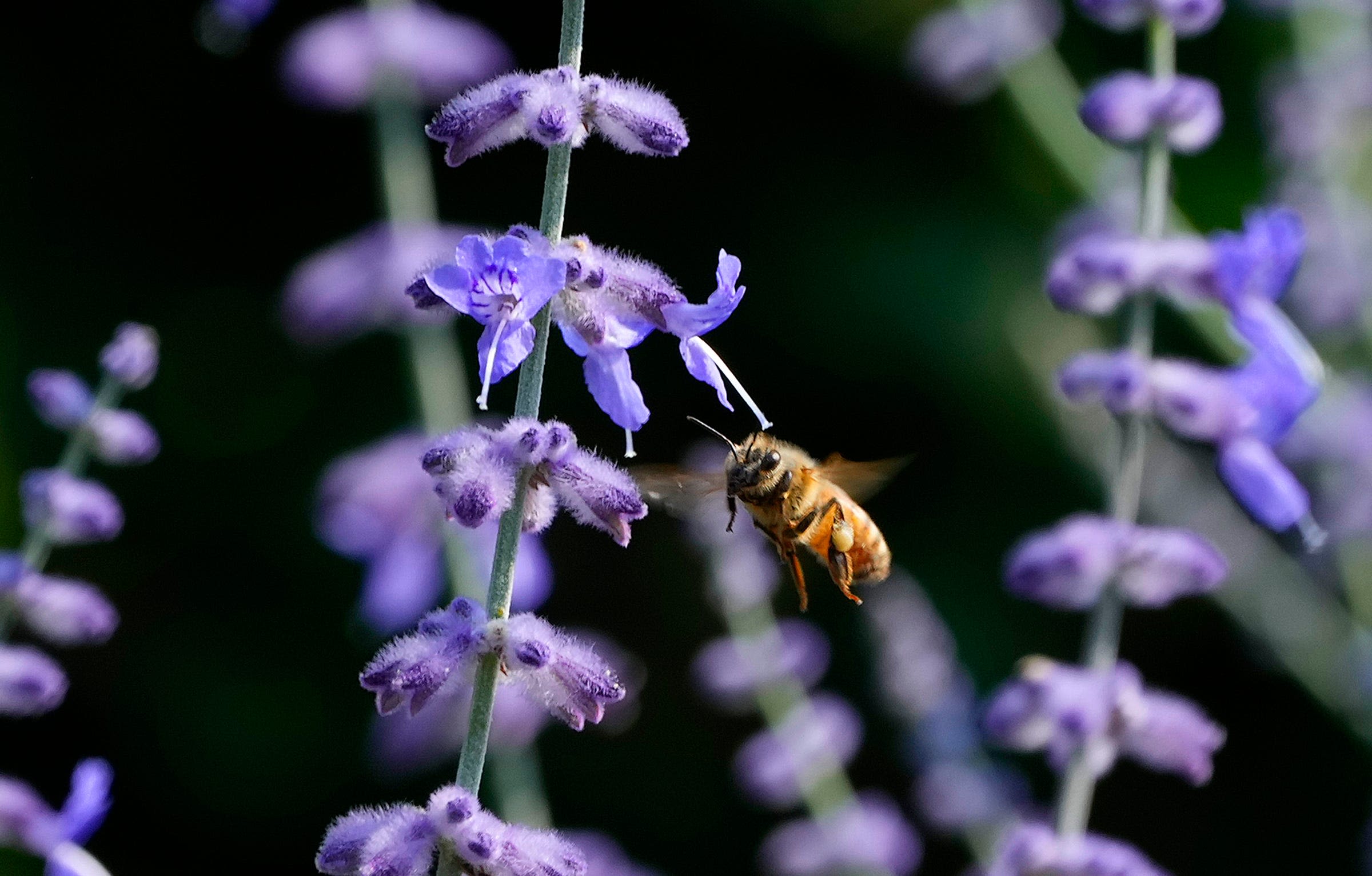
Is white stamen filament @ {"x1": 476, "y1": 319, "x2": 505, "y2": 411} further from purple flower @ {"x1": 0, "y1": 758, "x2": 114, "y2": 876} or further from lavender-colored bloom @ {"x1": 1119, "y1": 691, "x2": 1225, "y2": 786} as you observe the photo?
lavender-colored bloom @ {"x1": 1119, "y1": 691, "x2": 1225, "y2": 786}

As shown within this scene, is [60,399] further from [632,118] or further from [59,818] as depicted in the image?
[632,118]

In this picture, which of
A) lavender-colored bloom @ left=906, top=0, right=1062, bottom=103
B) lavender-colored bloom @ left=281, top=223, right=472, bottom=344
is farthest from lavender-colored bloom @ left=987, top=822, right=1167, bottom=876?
lavender-colored bloom @ left=906, top=0, right=1062, bottom=103

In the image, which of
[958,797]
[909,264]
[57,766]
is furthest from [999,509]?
[57,766]

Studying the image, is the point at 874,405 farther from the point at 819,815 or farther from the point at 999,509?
the point at 819,815

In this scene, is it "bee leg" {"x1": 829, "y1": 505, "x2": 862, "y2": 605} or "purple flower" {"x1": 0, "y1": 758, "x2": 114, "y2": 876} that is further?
"bee leg" {"x1": 829, "y1": 505, "x2": 862, "y2": 605}

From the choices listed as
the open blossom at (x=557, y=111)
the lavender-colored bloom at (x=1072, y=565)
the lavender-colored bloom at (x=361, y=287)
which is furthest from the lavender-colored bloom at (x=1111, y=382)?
the lavender-colored bloom at (x=361, y=287)

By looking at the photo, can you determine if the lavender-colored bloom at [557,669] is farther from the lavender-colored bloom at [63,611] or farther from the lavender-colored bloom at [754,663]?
the lavender-colored bloom at [754,663]
